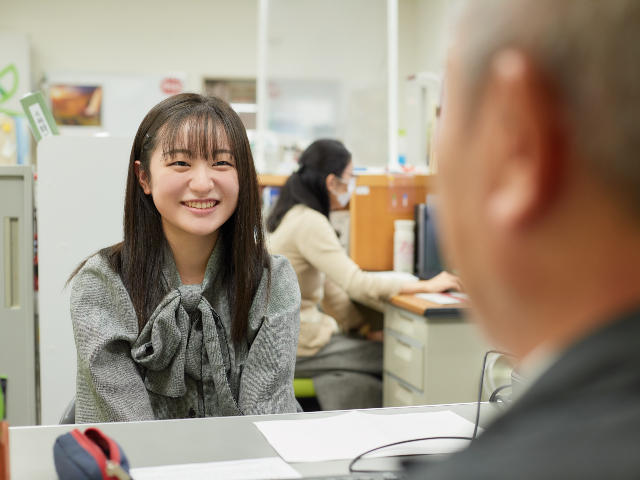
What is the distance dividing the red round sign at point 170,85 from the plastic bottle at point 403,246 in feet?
11.4

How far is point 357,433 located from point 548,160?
71cm

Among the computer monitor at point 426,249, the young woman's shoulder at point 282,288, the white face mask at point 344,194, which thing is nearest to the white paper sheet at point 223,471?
the young woman's shoulder at point 282,288

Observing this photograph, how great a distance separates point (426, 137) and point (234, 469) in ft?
8.79

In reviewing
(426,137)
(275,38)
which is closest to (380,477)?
(426,137)

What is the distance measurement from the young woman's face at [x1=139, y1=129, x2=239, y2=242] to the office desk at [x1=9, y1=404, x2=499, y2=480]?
424 mm

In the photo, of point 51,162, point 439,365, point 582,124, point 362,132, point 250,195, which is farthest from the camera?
point 362,132

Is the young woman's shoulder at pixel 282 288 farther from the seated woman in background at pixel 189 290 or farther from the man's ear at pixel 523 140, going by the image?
the man's ear at pixel 523 140

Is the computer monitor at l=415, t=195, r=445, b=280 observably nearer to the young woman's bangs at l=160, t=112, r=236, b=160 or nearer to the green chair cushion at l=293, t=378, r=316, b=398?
the green chair cushion at l=293, t=378, r=316, b=398

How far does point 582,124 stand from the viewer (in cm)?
21

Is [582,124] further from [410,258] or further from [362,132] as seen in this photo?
[362,132]

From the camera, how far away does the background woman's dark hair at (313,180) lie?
2.43 meters

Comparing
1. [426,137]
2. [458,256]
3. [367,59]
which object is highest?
[367,59]

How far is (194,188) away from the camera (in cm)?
118

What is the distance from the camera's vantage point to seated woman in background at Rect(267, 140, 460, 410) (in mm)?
2320
